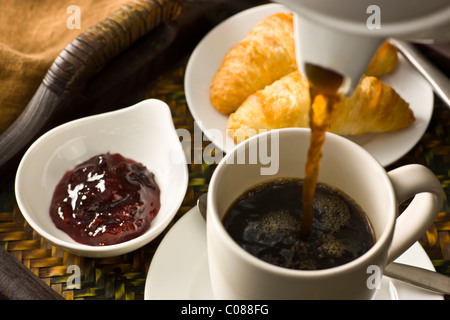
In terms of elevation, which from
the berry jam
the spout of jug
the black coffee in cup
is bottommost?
the berry jam

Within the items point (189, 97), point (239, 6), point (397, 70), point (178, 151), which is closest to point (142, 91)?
point (189, 97)

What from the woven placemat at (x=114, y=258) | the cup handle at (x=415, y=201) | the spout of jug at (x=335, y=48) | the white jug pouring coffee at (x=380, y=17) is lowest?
the woven placemat at (x=114, y=258)

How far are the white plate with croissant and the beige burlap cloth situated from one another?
333 millimetres

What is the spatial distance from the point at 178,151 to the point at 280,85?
0.30 m

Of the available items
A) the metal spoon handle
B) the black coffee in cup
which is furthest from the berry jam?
the metal spoon handle

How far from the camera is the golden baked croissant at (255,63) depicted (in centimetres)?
139

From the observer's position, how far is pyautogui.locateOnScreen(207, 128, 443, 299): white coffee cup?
74 cm

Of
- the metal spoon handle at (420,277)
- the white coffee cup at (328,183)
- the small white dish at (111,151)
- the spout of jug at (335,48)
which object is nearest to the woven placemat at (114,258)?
the small white dish at (111,151)

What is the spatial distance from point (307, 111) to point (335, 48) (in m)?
0.69

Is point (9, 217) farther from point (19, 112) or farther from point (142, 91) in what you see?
point (142, 91)

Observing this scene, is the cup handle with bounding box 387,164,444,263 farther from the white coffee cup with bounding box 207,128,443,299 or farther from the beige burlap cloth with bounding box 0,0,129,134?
the beige burlap cloth with bounding box 0,0,129,134

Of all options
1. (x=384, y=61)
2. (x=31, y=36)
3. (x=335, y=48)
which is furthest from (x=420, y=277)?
(x=31, y=36)

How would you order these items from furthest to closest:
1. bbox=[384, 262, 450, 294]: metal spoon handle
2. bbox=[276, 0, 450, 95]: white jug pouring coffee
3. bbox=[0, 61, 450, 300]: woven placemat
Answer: bbox=[0, 61, 450, 300]: woven placemat → bbox=[384, 262, 450, 294]: metal spoon handle → bbox=[276, 0, 450, 95]: white jug pouring coffee

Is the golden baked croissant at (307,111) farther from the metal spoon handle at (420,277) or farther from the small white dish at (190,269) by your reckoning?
the metal spoon handle at (420,277)
